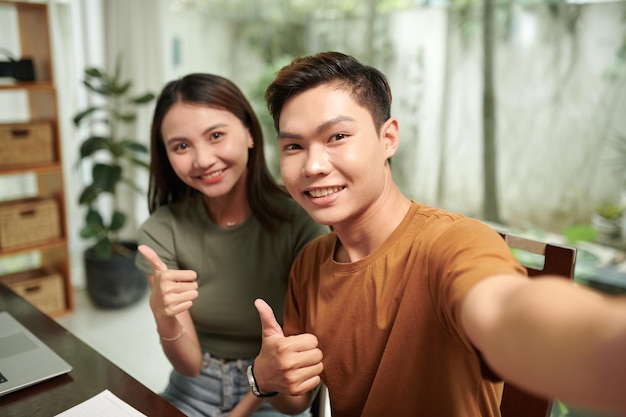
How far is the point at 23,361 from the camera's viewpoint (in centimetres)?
116

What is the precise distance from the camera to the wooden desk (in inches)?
39.9

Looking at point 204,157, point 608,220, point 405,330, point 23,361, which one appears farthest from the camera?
point 608,220

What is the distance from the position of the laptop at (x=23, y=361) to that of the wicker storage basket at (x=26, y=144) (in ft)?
5.92

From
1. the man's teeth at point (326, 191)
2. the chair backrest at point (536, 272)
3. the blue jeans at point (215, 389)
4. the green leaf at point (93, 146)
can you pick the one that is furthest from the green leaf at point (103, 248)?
the chair backrest at point (536, 272)

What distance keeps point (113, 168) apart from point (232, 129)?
187 centimetres

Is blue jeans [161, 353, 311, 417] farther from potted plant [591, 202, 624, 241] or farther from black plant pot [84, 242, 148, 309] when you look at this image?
black plant pot [84, 242, 148, 309]

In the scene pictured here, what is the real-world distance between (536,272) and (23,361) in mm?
1132

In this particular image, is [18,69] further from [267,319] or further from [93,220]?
[267,319]

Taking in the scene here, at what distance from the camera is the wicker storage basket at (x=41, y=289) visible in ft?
9.76

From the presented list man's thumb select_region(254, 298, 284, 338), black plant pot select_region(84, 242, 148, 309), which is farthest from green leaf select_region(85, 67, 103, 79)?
man's thumb select_region(254, 298, 284, 338)

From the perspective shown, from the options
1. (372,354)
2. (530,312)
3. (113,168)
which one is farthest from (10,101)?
(530,312)

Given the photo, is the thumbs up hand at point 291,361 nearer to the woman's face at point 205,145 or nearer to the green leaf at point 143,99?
the woman's face at point 205,145

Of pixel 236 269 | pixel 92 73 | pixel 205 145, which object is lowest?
pixel 236 269

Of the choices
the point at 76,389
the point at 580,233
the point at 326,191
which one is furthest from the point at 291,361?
the point at 580,233
